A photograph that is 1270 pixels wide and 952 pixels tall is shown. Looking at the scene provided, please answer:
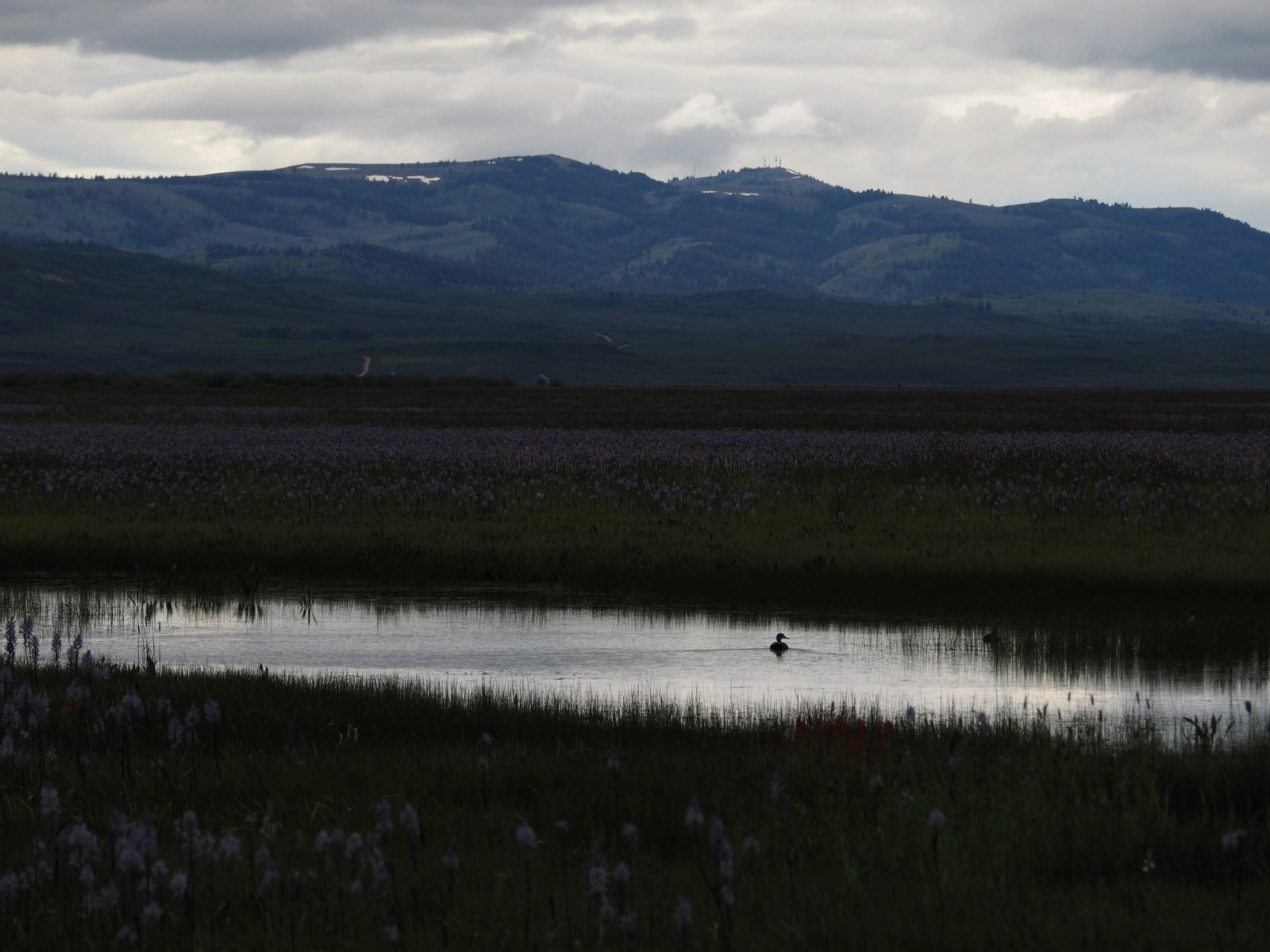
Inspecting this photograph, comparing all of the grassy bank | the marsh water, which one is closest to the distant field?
the marsh water

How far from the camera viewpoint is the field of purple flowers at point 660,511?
2314 centimetres

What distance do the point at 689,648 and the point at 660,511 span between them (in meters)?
10.5

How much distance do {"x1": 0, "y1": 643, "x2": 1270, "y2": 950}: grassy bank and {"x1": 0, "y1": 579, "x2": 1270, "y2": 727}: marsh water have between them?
195cm

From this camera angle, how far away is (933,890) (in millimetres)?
8055

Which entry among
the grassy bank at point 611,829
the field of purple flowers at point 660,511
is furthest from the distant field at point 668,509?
the grassy bank at point 611,829

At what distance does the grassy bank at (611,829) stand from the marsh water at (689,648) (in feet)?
6.39

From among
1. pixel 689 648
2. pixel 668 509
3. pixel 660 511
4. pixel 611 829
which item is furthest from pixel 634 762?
pixel 660 511

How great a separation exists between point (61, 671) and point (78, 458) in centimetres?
2282

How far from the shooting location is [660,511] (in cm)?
2861

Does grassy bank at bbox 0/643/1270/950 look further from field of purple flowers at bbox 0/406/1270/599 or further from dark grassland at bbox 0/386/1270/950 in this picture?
field of purple flowers at bbox 0/406/1270/599

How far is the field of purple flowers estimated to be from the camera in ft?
75.9

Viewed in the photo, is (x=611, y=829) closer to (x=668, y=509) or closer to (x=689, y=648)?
(x=689, y=648)

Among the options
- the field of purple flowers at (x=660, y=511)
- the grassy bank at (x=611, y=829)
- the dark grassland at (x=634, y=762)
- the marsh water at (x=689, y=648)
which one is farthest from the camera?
the field of purple flowers at (x=660, y=511)

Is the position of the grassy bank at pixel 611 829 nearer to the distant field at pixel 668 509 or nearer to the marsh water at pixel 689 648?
the marsh water at pixel 689 648
